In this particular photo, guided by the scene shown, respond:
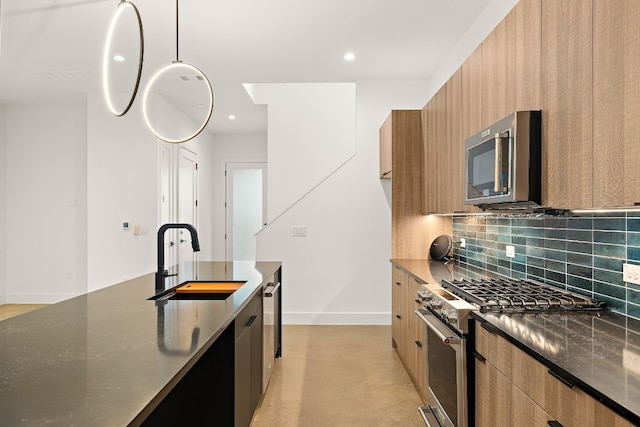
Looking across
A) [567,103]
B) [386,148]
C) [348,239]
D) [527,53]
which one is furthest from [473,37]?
[348,239]

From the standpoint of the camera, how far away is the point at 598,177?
→ 1.44m

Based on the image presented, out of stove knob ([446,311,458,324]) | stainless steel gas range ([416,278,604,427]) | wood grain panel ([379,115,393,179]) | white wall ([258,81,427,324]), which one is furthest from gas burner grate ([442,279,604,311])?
white wall ([258,81,427,324])

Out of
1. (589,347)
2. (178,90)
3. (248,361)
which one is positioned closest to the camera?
(589,347)

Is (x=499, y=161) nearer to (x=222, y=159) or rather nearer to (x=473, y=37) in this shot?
(x=473, y=37)

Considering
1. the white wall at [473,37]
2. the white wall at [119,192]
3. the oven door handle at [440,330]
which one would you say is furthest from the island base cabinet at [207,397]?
the white wall at [119,192]

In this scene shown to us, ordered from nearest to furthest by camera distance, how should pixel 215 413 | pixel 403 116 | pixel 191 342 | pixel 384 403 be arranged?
1. pixel 191 342
2. pixel 215 413
3. pixel 384 403
4. pixel 403 116

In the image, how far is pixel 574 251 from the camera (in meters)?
2.04

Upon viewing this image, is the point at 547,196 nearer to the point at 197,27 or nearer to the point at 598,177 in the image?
the point at 598,177

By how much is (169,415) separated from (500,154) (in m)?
1.91

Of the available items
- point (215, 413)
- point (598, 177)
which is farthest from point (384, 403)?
point (598, 177)

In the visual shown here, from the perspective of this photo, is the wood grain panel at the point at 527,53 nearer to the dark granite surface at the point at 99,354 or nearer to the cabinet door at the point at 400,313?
the dark granite surface at the point at 99,354

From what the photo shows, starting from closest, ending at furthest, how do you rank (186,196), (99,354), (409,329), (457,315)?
1. (99,354)
2. (457,315)
3. (409,329)
4. (186,196)

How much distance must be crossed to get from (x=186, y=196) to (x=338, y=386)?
4.49 metres

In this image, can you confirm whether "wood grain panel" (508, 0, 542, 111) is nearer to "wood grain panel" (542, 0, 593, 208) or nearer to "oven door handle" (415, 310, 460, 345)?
"wood grain panel" (542, 0, 593, 208)
